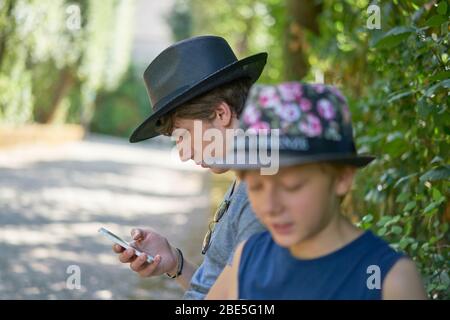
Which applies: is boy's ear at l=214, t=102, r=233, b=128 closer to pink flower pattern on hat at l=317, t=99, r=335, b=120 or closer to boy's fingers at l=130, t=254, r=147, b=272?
boy's fingers at l=130, t=254, r=147, b=272

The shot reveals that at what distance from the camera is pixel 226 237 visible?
2.21 meters

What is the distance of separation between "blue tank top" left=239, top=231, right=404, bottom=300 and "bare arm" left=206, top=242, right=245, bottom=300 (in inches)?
2.6

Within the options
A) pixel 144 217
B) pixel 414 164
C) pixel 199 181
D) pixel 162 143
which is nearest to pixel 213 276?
pixel 414 164

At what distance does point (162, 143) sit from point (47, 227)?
1055 inches

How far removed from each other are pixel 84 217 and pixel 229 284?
8743 mm

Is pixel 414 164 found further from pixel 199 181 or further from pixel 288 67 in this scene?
pixel 199 181

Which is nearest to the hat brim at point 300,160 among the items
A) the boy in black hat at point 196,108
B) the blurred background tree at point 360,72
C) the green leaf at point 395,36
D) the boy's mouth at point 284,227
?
the boy's mouth at point 284,227

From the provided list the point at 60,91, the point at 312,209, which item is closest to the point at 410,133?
the point at 312,209

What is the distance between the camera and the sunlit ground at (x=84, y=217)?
6.31 metres

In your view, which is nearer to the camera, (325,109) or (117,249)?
(325,109)

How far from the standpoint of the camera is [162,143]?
3588 cm

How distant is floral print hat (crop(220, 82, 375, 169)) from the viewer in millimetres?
1474

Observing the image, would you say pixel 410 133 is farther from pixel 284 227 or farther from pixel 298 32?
pixel 298 32

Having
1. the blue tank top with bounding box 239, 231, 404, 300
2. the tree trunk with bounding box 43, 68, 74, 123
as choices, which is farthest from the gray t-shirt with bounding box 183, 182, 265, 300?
the tree trunk with bounding box 43, 68, 74, 123
